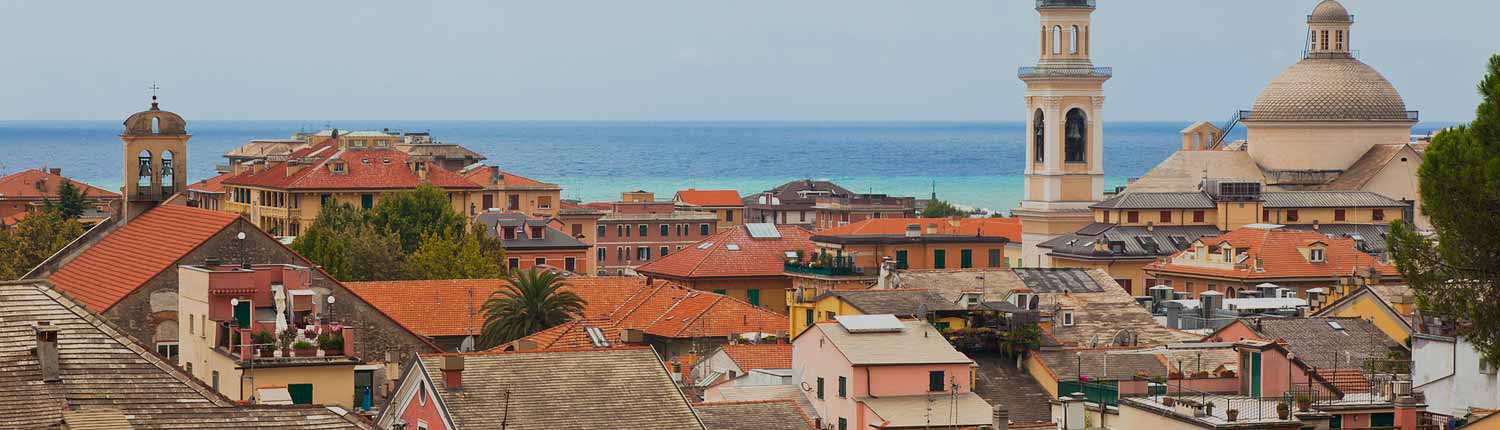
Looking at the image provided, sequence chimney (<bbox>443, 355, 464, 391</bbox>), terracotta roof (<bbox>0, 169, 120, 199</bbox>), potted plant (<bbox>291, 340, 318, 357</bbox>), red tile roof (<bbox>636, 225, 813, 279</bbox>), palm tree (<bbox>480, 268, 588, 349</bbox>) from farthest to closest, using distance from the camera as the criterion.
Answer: terracotta roof (<bbox>0, 169, 120, 199</bbox>) < red tile roof (<bbox>636, 225, 813, 279</bbox>) < palm tree (<bbox>480, 268, 588, 349</bbox>) < potted plant (<bbox>291, 340, 318, 357</bbox>) < chimney (<bbox>443, 355, 464, 391</bbox>)

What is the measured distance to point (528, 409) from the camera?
25.3 m

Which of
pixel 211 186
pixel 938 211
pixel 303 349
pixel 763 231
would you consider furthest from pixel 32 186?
pixel 303 349

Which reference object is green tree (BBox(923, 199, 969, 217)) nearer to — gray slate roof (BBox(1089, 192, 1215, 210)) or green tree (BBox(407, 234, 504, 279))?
gray slate roof (BBox(1089, 192, 1215, 210))

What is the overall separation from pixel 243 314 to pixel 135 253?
293 inches

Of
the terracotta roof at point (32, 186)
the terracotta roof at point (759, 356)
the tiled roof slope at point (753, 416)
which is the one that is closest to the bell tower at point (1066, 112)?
the terracotta roof at point (32, 186)

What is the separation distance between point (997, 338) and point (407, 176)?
182 feet

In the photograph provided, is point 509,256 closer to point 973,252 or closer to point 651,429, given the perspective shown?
point 973,252

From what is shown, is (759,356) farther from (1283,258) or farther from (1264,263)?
(1283,258)

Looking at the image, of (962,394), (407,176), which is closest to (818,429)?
(962,394)

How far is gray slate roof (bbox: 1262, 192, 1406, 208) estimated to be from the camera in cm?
8056

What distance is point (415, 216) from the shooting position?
261 feet

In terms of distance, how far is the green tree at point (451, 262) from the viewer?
6681cm

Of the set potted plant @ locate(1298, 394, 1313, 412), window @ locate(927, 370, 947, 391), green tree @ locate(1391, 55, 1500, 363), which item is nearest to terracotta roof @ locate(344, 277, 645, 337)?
window @ locate(927, 370, 947, 391)

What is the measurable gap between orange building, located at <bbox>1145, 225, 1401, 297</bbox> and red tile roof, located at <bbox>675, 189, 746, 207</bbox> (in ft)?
165
